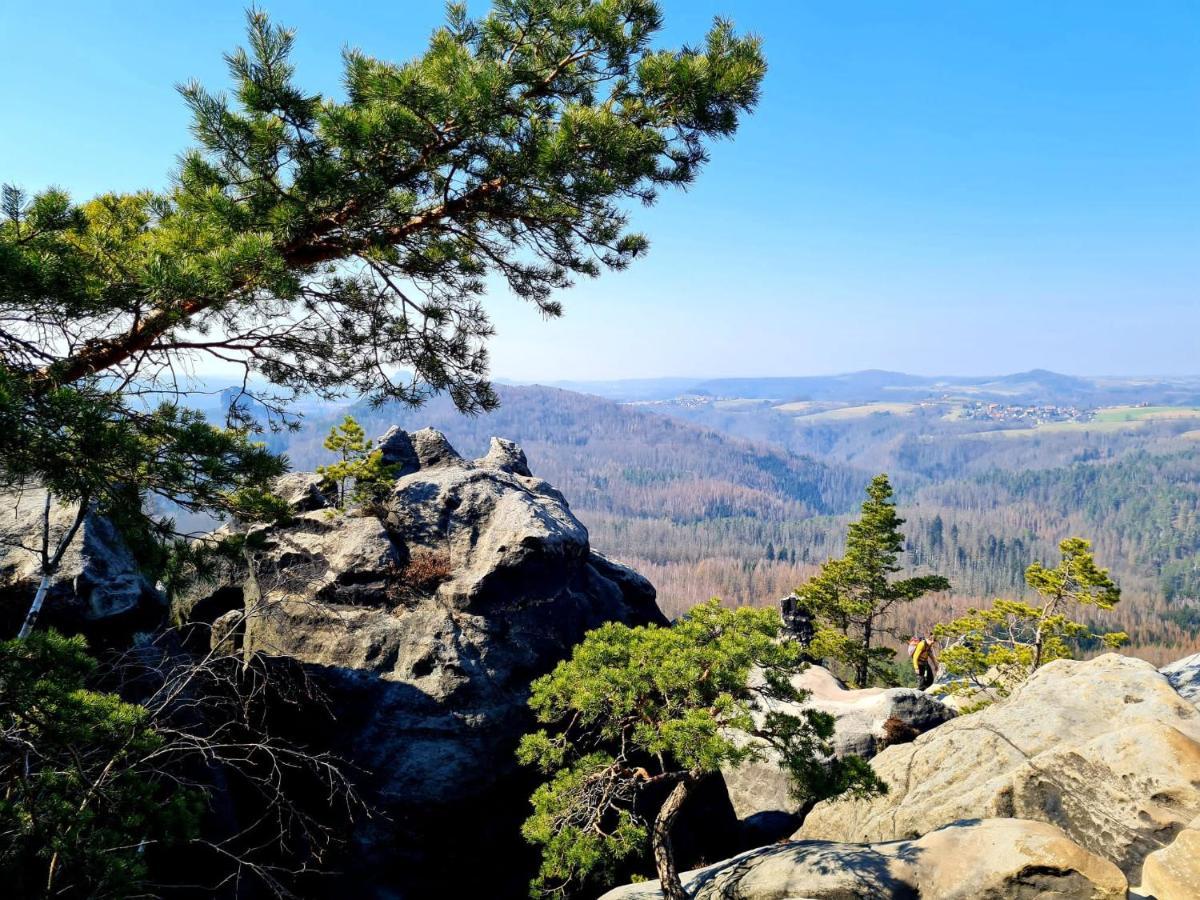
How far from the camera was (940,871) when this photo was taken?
30.8 feet

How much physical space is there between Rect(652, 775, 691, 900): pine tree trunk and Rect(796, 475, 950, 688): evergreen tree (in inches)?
782

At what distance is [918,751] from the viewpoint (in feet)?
49.0

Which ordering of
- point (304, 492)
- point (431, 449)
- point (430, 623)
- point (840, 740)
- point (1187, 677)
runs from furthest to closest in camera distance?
point (431, 449) < point (840, 740) < point (304, 492) < point (1187, 677) < point (430, 623)

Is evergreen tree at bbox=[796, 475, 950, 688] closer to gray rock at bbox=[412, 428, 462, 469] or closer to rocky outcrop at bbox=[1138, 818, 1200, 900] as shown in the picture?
gray rock at bbox=[412, 428, 462, 469]

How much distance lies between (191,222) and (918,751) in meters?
17.4

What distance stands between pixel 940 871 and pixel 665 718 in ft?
14.9

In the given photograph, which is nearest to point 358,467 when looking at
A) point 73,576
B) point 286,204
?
point 73,576

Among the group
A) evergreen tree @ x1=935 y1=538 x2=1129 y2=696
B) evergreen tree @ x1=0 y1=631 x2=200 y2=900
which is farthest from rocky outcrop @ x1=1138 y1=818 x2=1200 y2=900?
evergreen tree @ x1=935 y1=538 x2=1129 y2=696

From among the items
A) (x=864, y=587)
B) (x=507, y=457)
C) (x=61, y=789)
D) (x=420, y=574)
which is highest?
(x=507, y=457)

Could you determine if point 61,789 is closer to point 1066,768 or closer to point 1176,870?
point 1176,870

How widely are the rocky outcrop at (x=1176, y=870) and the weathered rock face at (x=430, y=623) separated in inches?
416

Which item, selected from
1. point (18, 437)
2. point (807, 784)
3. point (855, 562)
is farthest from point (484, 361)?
point (855, 562)

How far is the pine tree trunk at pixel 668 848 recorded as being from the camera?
33.1 ft

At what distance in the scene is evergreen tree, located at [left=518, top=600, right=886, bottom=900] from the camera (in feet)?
31.4
